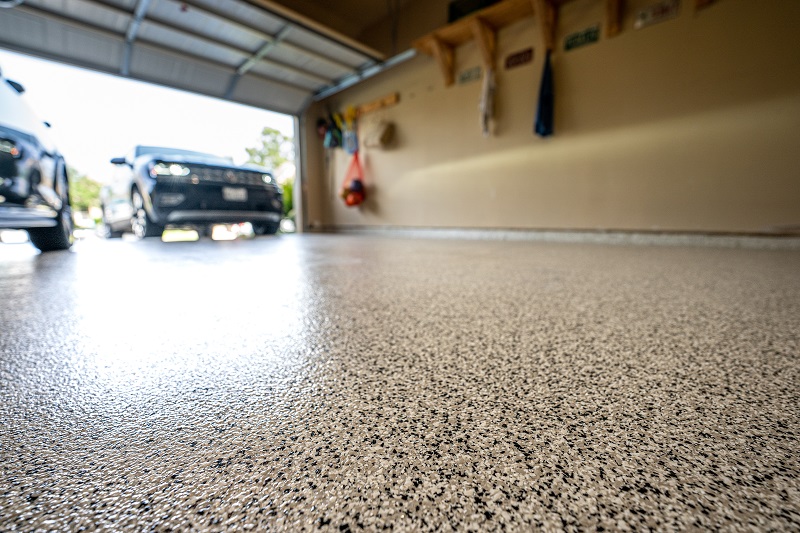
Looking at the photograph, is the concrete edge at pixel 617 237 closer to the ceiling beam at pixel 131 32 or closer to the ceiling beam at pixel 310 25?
the ceiling beam at pixel 310 25

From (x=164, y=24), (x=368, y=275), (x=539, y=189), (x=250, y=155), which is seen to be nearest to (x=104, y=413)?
(x=368, y=275)

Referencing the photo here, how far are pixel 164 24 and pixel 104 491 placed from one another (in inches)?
208

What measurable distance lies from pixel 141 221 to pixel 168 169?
27.8 inches

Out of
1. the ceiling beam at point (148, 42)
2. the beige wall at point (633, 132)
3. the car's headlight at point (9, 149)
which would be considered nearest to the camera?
the car's headlight at point (9, 149)

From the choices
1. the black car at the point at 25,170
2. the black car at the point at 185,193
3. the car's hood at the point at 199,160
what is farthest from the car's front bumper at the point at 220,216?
the black car at the point at 25,170

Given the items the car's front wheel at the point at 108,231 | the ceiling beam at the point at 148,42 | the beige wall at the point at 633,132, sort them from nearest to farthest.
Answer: the beige wall at the point at 633,132 < the ceiling beam at the point at 148,42 < the car's front wheel at the point at 108,231

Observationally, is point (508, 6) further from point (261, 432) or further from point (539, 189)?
point (261, 432)

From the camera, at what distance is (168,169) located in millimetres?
3439

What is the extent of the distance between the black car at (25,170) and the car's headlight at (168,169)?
0.97m

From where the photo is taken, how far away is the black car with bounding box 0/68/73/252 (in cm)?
185

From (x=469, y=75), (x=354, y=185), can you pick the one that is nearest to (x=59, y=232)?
(x=354, y=185)

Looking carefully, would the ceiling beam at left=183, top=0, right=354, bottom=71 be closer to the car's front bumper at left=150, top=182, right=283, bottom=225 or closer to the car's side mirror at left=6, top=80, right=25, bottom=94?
the car's front bumper at left=150, top=182, right=283, bottom=225

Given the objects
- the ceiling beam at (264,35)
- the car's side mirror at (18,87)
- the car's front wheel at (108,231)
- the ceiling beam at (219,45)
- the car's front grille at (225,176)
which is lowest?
the car's front wheel at (108,231)

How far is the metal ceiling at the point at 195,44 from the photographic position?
3.63 meters
